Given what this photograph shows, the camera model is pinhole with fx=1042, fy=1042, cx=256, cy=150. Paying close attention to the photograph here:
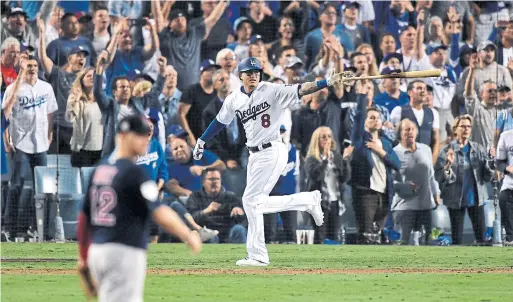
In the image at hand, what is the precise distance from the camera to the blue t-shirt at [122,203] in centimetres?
622

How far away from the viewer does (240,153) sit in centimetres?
1950

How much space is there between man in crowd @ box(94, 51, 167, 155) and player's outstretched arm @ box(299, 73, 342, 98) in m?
7.01

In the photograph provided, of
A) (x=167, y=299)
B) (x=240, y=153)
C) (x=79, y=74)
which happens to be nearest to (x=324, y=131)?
(x=240, y=153)

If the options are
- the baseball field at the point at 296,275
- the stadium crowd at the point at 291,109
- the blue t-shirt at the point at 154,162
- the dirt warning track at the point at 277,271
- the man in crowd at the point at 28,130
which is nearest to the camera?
the baseball field at the point at 296,275

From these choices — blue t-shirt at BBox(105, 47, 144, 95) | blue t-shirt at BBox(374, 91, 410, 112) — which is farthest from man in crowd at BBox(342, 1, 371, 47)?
blue t-shirt at BBox(105, 47, 144, 95)

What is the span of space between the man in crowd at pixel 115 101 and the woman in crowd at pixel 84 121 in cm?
11

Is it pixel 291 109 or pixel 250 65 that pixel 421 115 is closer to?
pixel 291 109

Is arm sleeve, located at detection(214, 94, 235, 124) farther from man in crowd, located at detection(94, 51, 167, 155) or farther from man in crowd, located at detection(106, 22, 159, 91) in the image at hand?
man in crowd, located at detection(106, 22, 159, 91)

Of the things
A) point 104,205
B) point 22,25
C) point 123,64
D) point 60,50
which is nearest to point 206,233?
point 123,64

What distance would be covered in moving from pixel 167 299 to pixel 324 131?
9998mm

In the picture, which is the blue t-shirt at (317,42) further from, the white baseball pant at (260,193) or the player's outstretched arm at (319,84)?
the player's outstretched arm at (319,84)

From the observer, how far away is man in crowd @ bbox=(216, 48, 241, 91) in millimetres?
19453

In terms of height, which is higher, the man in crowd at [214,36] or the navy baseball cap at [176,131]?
the man in crowd at [214,36]

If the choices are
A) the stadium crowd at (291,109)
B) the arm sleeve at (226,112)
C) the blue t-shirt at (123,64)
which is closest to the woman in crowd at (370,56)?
the stadium crowd at (291,109)
